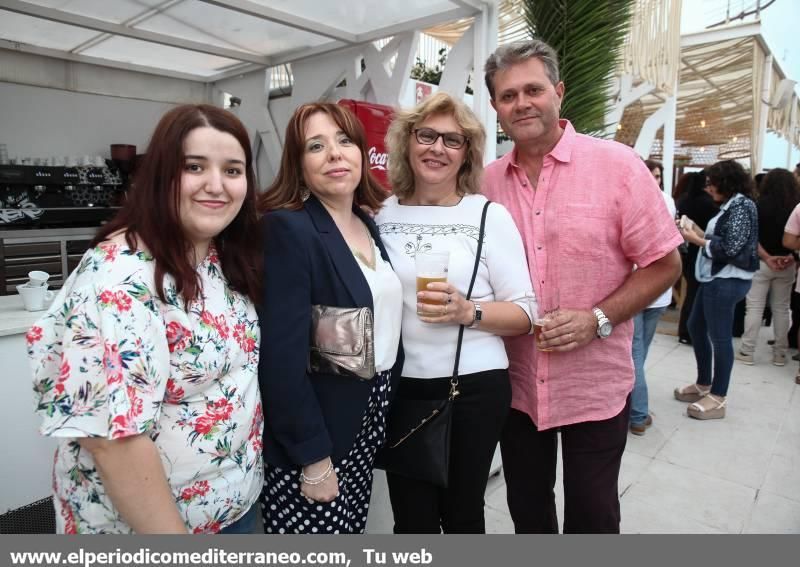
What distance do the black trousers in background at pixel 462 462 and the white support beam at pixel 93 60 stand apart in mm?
7390

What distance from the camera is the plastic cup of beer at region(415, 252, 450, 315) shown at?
4.88ft

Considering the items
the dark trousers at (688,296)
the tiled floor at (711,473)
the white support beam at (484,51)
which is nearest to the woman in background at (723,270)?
the tiled floor at (711,473)

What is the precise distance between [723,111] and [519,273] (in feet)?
64.0

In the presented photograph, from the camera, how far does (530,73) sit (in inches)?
68.4

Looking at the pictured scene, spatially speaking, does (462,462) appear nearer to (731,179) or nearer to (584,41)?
(584,41)

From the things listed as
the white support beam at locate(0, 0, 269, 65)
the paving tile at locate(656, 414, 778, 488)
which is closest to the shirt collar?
the paving tile at locate(656, 414, 778, 488)

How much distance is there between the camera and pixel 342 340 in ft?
4.58

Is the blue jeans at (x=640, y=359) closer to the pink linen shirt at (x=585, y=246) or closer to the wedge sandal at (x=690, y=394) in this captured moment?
the wedge sandal at (x=690, y=394)

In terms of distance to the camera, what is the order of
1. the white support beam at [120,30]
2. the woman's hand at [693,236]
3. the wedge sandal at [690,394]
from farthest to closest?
the white support beam at [120,30] < the wedge sandal at [690,394] < the woman's hand at [693,236]

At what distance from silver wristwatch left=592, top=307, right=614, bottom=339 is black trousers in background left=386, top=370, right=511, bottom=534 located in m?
0.34

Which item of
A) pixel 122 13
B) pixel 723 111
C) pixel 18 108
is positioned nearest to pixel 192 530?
pixel 122 13

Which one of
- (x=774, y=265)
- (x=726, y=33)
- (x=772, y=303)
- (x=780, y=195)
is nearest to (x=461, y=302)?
(x=774, y=265)

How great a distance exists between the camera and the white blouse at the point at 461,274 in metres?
1.66

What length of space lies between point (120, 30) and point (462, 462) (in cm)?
608
